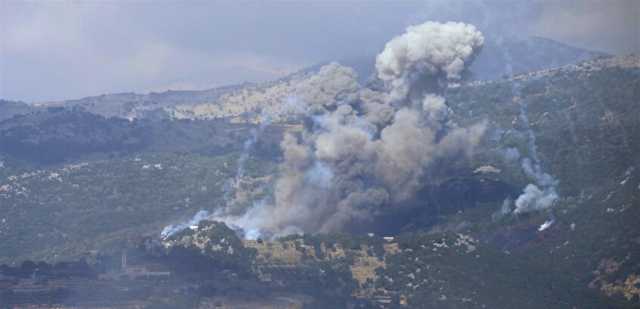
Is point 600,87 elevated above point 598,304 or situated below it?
above

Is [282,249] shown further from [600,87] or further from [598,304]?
[600,87]

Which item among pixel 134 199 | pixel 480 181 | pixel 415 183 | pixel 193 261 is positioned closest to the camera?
pixel 193 261

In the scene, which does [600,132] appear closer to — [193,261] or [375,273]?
[375,273]

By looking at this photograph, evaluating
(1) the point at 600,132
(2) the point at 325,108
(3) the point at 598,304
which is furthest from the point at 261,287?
(1) the point at 600,132

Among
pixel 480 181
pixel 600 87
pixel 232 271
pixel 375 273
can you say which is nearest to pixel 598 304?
pixel 375 273

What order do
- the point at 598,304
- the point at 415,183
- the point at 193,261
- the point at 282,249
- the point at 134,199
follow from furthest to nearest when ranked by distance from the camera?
the point at 134,199 → the point at 415,183 → the point at 282,249 → the point at 193,261 → the point at 598,304

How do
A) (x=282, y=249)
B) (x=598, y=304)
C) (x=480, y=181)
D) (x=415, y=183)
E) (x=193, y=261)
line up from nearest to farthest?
(x=598, y=304) → (x=193, y=261) → (x=282, y=249) → (x=415, y=183) → (x=480, y=181)

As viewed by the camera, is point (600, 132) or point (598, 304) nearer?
point (598, 304)

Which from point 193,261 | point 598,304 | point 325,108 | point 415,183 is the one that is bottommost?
point 598,304

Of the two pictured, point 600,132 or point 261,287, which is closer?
point 261,287
